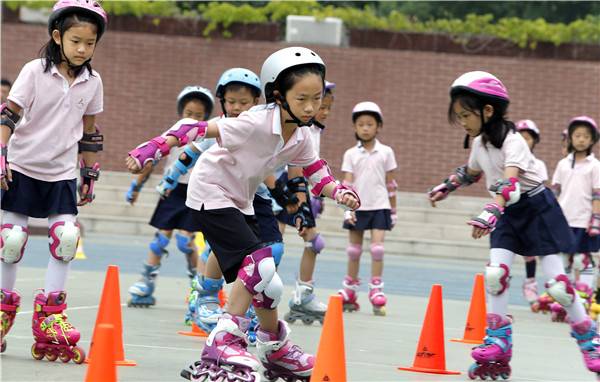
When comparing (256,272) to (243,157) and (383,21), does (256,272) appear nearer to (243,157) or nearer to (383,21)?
(243,157)

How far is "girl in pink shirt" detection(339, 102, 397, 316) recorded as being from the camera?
11.9 m

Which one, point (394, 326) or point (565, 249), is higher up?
point (565, 249)

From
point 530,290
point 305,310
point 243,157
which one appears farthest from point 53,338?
point 530,290

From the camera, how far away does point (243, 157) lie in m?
6.30

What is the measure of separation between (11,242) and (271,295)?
171 centimetres

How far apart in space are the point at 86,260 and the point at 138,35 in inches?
385

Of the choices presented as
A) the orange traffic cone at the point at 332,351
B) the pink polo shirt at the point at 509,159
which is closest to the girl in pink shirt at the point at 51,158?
the orange traffic cone at the point at 332,351

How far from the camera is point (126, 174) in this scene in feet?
80.5

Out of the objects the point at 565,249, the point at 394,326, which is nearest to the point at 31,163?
Answer: the point at 565,249

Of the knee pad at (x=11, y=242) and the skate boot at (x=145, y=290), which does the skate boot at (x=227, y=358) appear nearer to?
the knee pad at (x=11, y=242)

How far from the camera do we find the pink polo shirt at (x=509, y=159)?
7523 millimetres

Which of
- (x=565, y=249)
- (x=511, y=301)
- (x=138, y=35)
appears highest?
(x=138, y=35)

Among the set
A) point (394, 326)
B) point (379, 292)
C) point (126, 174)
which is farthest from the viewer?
point (126, 174)

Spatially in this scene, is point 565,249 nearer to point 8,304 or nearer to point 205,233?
point 205,233
